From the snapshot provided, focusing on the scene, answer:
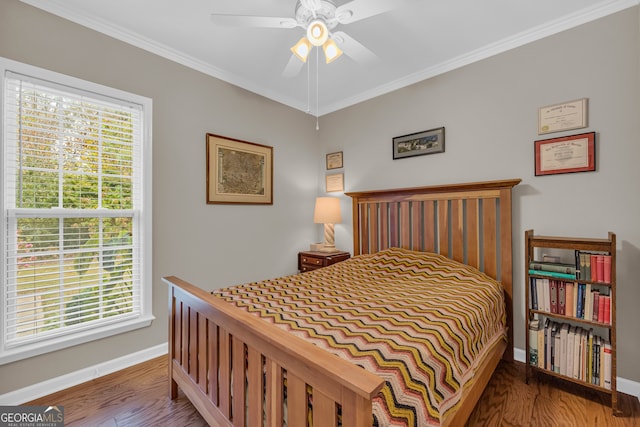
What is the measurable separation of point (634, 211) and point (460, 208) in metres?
1.03

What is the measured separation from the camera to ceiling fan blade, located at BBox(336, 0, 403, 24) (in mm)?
1431

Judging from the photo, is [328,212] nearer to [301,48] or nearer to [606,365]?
[301,48]

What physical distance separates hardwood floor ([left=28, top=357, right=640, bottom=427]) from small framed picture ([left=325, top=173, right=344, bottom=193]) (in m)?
2.35

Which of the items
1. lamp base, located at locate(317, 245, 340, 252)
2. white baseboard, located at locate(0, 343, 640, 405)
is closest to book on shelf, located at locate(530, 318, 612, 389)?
white baseboard, located at locate(0, 343, 640, 405)

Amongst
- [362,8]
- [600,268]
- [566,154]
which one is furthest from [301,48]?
[600,268]

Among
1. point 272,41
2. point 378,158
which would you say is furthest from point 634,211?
point 272,41

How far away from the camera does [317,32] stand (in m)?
1.64

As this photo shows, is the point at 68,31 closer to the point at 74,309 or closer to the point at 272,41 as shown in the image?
the point at 272,41

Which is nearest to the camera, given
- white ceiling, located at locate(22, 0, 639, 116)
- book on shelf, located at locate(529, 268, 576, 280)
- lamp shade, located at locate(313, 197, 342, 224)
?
book on shelf, located at locate(529, 268, 576, 280)

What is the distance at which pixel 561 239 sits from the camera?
1.86m

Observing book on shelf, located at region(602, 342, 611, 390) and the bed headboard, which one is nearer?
book on shelf, located at region(602, 342, 611, 390)

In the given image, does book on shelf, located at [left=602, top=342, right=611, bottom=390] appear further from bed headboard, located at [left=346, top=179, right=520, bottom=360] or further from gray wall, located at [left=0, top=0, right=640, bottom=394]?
bed headboard, located at [left=346, top=179, right=520, bottom=360]

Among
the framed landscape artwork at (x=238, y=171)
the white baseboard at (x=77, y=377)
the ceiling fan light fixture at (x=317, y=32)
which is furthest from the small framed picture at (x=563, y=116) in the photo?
the white baseboard at (x=77, y=377)

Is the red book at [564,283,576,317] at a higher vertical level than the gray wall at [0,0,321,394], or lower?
lower
